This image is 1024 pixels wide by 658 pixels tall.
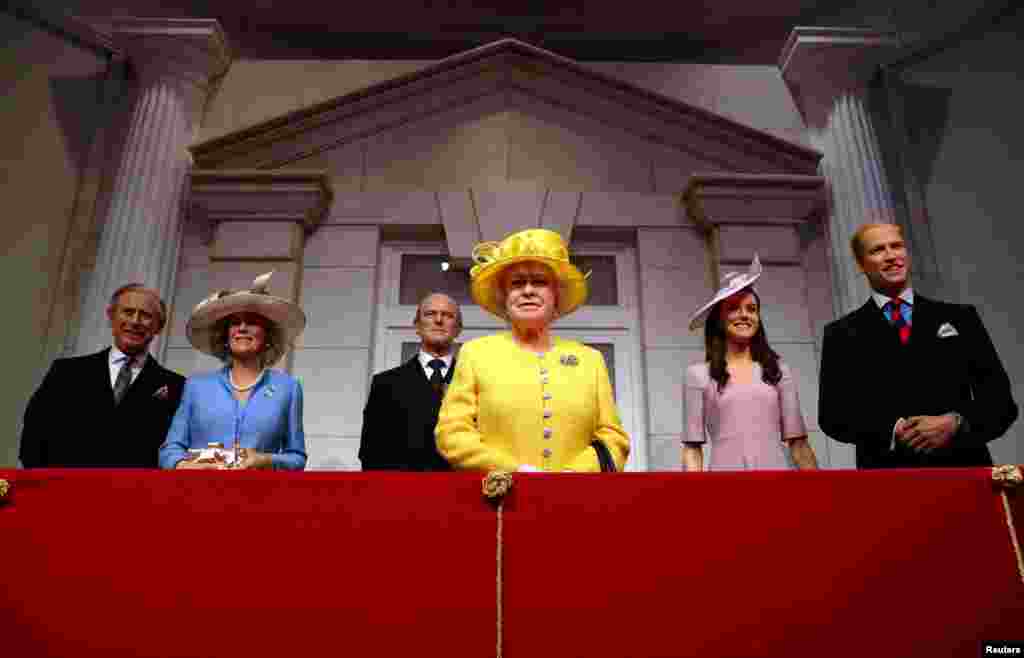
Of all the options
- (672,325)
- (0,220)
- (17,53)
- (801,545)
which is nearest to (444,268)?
(672,325)

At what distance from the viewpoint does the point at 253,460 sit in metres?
Result: 2.64

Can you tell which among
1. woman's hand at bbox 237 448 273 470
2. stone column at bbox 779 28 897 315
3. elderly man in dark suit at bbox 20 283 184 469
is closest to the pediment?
stone column at bbox 779 28 897 315

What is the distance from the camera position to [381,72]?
20.0 ft

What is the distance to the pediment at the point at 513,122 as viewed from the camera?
5.51 metres

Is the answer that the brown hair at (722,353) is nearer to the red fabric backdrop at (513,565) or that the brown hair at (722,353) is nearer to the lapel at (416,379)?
the red fabric backdrop at (513,565)

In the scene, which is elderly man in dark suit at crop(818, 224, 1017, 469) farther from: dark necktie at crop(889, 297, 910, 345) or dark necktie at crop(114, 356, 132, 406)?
dark necktie at crop(114, 356, 132, 406)

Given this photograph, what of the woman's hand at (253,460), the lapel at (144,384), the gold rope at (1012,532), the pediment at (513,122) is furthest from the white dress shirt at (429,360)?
the gold rope at (1012,532)

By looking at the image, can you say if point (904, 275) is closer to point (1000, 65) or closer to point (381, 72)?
point (1000, 65)

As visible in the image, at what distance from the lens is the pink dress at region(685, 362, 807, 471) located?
278cm

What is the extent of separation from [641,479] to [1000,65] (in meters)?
5.44

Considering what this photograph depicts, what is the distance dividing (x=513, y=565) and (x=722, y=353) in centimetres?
161

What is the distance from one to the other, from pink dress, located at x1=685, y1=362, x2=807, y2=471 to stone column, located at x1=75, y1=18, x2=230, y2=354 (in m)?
3.66

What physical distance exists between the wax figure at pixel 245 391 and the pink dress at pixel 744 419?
63.4 inches

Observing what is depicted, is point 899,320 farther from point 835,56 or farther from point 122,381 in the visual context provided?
point 835,56
